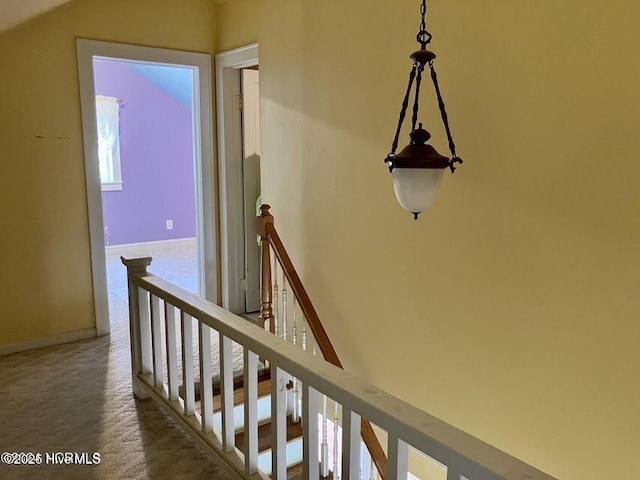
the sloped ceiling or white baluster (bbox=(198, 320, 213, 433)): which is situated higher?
the sloped ceiling

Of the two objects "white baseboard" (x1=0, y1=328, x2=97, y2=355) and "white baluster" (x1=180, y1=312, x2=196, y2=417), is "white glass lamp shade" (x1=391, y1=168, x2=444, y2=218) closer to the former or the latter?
"white baluster" (x1=180, y1=312, x2=196, y2=417)

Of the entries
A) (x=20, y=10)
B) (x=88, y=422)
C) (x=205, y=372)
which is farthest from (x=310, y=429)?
(x=20, y=10)

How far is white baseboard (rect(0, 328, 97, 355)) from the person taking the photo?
10.9 feet

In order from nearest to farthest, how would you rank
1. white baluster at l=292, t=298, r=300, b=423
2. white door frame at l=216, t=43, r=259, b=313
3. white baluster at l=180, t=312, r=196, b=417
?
1. white baluster at l=180, t=312, r=196, b=417
2. white baluster at l=292, t=298, r=300, b=423
3. white door frame at l=216, t=43, r=259, b=313

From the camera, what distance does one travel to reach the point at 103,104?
20.7 feet

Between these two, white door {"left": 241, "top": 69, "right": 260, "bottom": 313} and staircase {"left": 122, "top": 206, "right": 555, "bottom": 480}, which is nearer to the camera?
staircase {"left": 122, "top": 206, "right": 555, "bottom": 480}

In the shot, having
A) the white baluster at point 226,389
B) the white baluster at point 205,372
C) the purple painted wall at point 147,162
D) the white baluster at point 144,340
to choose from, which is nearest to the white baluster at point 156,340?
the white baluster at point 144,340

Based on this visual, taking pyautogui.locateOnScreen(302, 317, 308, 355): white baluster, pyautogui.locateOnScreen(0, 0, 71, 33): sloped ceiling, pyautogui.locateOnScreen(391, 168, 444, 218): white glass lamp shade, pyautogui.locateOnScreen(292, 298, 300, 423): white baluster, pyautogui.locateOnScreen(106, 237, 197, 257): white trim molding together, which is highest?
pyautogui.locateOnScreen(0, 0, 71, 33): sloped ceiling

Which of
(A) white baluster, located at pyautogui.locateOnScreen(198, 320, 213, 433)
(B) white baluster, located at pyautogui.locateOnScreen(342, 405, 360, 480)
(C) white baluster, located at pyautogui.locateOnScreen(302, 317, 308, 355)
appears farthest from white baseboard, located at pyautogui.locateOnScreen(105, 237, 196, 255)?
(B) white baluster, located at pyautogui.locateOnScreen(342, 405, 360, 480)

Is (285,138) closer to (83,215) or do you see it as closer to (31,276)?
(83,215)

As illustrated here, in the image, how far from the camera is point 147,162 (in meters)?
6.75

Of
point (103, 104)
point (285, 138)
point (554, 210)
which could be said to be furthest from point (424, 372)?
point (103, 104)

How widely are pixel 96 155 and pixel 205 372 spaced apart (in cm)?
212

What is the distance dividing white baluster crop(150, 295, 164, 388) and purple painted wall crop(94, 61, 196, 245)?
178 inches
